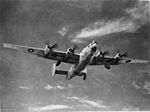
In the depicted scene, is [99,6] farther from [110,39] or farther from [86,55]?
[86,55]

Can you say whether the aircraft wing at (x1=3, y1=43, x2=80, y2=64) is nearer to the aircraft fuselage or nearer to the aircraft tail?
the aircraft fuselage

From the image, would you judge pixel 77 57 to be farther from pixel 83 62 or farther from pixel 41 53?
pixel 41 53

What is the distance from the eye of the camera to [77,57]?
10367 millimetres

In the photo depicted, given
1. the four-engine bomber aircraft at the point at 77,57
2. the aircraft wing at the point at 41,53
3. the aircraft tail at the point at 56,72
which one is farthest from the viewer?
the aircraft tail at the point at 56,72

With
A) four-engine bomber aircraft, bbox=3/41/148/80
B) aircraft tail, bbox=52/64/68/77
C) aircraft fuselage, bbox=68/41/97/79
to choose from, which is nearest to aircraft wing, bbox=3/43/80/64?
four-engine bomber aircraft, bbox=3/41/148/80

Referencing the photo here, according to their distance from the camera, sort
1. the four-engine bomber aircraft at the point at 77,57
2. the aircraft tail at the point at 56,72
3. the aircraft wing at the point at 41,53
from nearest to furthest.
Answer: the four-engine bomber aircraft at the point at 77,57
the aircraft wing at the point at 41,53
the aircraft tail at the point at 56,72

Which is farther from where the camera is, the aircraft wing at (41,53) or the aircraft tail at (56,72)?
the aircraft tail at (56,72)

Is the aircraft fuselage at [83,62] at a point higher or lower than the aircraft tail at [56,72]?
higher

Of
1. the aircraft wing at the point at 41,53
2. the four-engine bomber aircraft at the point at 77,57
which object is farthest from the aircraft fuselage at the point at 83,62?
the aircraft wing at the point at 41,53

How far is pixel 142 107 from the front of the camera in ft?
38.5

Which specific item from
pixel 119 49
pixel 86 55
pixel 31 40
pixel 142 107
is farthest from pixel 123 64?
pixel 31 40

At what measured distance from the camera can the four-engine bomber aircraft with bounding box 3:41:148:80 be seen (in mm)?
9586

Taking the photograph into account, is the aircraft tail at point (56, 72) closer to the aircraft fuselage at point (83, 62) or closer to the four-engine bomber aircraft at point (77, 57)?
the four-engine bomber aircraft at point (77, 57)

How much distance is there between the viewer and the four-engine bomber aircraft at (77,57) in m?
9.59
